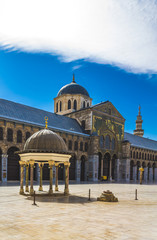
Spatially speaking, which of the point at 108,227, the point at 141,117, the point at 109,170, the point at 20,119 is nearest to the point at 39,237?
the point at 108,227

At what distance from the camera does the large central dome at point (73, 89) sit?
57203 millimetres

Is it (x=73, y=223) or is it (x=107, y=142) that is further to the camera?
(x=107, y=142)

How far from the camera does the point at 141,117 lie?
8962cm

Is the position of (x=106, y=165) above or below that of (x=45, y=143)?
below

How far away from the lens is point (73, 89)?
57406 millimetres

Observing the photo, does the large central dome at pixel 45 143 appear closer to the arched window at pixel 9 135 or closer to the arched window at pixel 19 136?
the arched window at pixel 9 135

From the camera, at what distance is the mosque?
34.6 metres

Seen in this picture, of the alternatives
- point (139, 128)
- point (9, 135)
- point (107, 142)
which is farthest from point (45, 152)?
point (139, 128)

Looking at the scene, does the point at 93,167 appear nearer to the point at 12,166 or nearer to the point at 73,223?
the point at 12,166

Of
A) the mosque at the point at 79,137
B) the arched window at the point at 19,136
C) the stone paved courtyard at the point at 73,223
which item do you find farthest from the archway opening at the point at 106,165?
the stone paved courtyard at the point at 73,223

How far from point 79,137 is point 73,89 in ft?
54.1

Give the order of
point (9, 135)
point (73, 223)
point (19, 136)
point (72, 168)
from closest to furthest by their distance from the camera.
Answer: point (73, 223), point (9, 135), point (19, 136), point (72, 168)

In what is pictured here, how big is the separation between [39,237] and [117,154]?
153 ft

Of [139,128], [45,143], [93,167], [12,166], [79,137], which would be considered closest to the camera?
[45,143]
